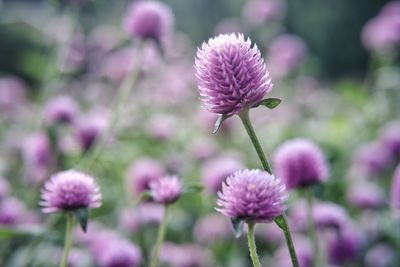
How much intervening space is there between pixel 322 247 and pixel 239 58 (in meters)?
1.28

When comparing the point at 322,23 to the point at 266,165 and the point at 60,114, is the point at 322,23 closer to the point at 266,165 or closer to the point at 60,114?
the point at 60,114

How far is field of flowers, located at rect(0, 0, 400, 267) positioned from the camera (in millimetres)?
1359

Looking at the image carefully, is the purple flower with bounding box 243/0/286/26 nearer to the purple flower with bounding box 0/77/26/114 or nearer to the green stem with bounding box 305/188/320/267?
the purple flower with bounding box 0/77/26/114

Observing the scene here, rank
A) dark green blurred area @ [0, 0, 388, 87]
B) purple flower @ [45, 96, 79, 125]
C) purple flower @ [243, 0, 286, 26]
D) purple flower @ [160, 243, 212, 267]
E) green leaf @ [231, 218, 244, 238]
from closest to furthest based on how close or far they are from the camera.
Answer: green leaf @ [231, 218, 244, 238], purple flower @ [160, 243, 212, 267], purple flower @ [45, 96, 79, 125], purple flower @ [243, 0, 286, 26], dark green blurred area @ [0, 0, 388, 87]

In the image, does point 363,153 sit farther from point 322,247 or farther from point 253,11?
point 253,11

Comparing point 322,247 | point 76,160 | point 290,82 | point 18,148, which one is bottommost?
point 322,247

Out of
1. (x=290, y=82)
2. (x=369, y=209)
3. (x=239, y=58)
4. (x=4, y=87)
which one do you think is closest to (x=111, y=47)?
(x=4, y=87)

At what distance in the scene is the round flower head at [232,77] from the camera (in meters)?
1.33

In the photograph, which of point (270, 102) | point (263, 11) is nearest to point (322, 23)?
point (263, 11)

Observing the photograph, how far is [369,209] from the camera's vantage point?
2.91 m

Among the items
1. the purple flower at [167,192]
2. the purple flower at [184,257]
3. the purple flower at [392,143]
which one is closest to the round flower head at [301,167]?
the purple flower at [167,192]

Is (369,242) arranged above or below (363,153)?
below

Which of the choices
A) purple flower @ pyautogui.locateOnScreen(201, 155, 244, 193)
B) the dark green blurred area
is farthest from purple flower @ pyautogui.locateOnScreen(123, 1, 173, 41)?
the dark green blurred area

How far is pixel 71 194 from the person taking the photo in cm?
163
